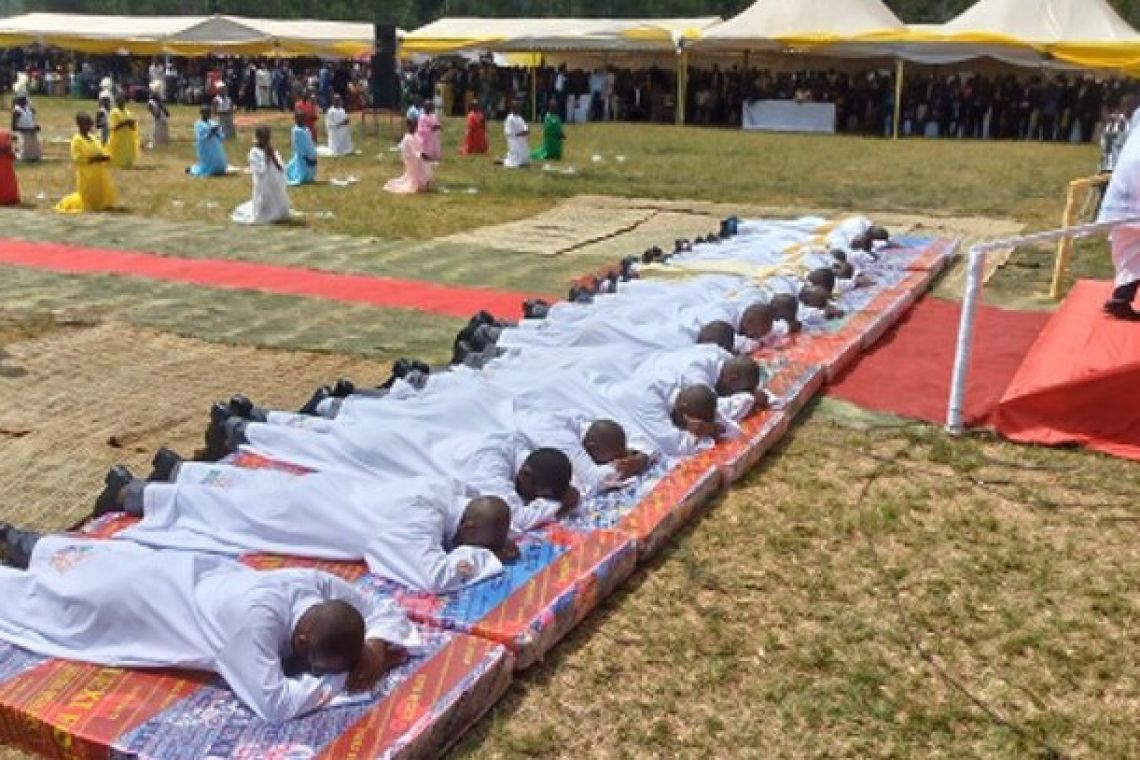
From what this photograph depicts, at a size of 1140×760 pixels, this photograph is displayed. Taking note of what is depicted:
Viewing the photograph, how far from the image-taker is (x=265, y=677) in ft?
10.2

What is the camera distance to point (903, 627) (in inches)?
156

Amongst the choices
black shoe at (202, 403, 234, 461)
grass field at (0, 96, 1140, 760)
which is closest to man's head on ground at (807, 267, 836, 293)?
grass field at (0, 96, 1140, 760)

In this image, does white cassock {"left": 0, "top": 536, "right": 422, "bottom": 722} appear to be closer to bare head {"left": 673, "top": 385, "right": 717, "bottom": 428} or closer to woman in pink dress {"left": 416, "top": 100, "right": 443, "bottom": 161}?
bare head {"left": 673, "top": 385, "right": 717, "bottom": 428}

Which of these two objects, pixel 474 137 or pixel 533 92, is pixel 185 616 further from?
pixel 533 92

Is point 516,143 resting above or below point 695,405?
above

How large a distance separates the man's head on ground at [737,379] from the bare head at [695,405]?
36 centimetres

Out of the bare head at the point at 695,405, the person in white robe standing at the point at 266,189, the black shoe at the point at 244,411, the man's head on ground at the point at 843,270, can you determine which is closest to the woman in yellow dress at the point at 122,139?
the person in white robe standing at the point at 266,189

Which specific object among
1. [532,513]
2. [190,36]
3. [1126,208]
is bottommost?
[532,513]

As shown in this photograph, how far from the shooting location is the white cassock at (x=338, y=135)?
1816 cm

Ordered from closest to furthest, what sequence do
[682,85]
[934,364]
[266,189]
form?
[934,364]
[266,189]
[682,85]

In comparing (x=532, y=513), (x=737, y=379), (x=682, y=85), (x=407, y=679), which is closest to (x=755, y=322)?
(x=737, y=379)

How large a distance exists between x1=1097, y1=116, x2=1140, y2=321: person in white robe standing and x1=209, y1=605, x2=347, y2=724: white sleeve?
5531 millimetres

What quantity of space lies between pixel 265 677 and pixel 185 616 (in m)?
0.38

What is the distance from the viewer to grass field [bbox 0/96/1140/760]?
3.40 m
